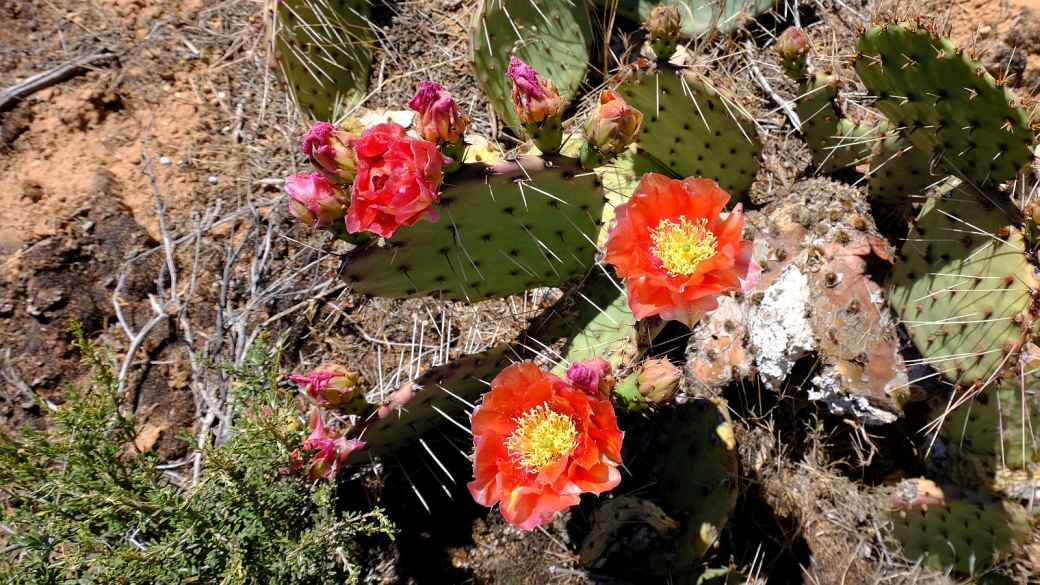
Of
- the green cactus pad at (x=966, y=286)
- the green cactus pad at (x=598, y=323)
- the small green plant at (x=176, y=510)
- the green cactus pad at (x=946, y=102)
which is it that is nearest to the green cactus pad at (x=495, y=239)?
the green cactus pad at (x=598, y=323)

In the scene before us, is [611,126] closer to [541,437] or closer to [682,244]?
[682,244]

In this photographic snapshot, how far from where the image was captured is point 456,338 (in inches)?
79.5

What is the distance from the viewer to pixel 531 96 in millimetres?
1188

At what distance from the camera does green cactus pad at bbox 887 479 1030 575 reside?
1722 mm

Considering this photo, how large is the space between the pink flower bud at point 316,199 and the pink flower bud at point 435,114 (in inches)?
7.7

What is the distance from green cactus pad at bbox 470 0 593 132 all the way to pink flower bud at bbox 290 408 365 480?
1118mm

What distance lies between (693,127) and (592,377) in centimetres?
96

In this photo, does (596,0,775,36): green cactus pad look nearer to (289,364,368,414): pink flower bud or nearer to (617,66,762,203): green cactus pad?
(617,66,762,203): green cactus pad

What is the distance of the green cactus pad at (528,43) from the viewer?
1.94m

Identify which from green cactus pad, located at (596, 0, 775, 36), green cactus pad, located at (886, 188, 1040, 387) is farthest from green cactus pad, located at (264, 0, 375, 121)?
green cactus pad, located at (886, 188, 1040, 387)

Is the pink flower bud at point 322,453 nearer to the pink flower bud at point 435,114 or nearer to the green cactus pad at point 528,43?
the pink flower bud at point 435,114

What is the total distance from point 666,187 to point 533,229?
34 cm

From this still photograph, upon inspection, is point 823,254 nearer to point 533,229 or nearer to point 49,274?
point 533,229

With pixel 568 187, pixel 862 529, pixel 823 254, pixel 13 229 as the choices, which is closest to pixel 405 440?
pixel 568 187
